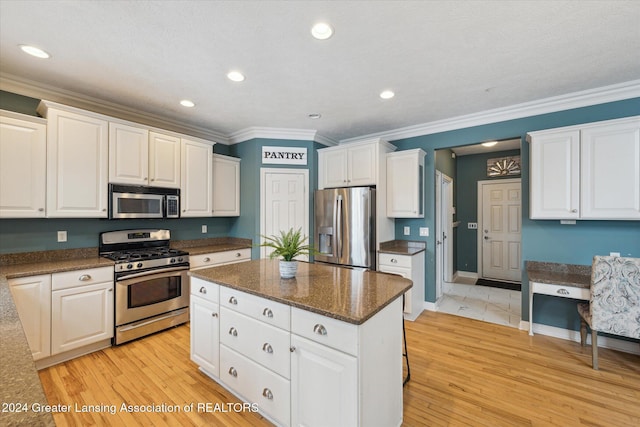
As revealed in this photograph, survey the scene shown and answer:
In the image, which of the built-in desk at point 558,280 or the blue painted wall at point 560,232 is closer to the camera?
the built-in desk at point 558,280

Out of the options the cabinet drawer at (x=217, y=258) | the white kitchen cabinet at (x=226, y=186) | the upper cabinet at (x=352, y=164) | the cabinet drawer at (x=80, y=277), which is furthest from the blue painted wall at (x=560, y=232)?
the cabinet drawer at (x=80, y=277)

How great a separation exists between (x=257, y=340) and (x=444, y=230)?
405 centimetres

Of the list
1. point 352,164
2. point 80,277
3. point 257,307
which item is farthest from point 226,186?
point 257,307

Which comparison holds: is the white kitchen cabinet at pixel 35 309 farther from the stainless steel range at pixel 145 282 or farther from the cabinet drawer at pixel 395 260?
the cabinet drawer at pixel 395 260

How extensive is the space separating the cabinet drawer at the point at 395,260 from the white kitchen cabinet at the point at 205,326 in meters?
2.27

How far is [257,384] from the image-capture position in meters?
1.87

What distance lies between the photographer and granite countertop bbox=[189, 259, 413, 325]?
4.90ft

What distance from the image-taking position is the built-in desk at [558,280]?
269 cm

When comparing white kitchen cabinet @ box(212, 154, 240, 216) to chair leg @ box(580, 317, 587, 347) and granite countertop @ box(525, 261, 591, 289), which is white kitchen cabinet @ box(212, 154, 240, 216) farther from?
chair leg @ box(580, 317, 587, 347)

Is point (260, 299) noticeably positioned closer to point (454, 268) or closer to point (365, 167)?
point (365, 167)

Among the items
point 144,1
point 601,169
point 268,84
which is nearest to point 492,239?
point 601,169

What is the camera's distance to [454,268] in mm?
5961

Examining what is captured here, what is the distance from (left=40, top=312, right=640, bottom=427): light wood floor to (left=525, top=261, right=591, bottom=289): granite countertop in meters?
0.71

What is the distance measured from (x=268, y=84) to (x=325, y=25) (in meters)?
1.03
